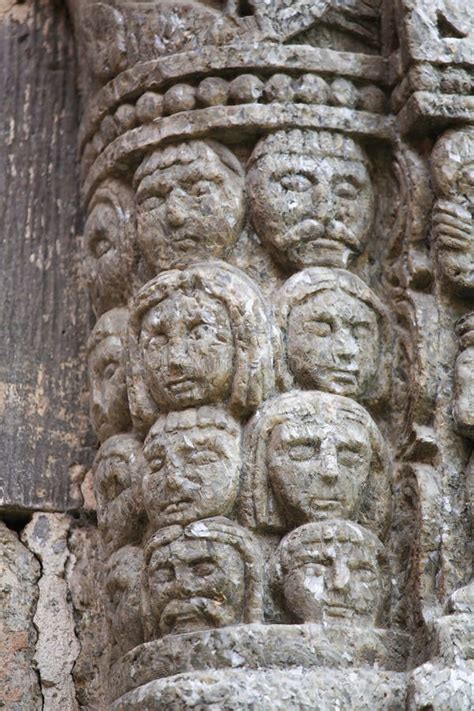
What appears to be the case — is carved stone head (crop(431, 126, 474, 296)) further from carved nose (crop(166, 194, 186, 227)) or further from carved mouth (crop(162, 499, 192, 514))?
carved mouth (crop(162, 499, 192, 514))

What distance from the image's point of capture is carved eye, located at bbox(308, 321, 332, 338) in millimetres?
2480

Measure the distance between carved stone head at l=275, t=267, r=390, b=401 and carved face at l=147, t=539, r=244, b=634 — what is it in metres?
0.31

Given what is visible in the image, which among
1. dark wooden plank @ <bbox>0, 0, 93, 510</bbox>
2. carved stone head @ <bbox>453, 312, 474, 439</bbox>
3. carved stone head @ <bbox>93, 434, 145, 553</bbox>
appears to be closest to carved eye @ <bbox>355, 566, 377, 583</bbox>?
carved stone head @ <bbox>453, 312, 474, 439</bbox>

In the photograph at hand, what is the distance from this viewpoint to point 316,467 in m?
2.38

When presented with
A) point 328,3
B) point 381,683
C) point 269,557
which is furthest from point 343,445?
point 328,3

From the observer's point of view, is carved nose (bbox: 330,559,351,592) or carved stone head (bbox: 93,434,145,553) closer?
carved nose (bbox: 330,559,351,592)

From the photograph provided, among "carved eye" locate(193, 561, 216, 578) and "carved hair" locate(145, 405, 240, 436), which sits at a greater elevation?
"carved hair" locate(145, 405, 240, 436)

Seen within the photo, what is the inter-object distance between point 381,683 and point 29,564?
2.30ft

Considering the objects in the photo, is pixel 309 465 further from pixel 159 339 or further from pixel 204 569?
pixel 159 339

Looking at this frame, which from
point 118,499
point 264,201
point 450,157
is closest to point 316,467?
point 118,499

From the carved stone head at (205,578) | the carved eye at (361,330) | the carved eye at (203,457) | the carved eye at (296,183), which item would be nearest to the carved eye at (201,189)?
the carved eye at (296,183)

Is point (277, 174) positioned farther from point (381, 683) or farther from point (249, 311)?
point (381, 683)

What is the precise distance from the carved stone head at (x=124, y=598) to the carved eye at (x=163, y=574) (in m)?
0.07

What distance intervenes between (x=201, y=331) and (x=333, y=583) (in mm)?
455
